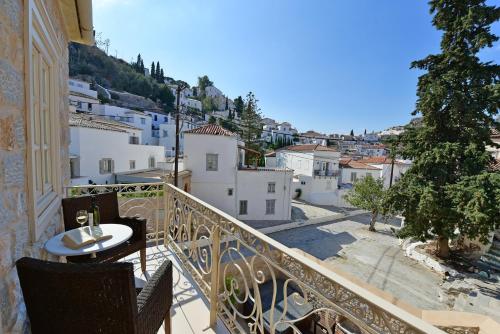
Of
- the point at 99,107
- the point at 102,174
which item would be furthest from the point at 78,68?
the point at 102,174

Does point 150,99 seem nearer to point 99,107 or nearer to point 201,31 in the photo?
point 99,107

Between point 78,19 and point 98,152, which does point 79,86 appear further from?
point 78,19

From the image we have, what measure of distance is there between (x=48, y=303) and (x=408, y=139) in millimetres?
12044

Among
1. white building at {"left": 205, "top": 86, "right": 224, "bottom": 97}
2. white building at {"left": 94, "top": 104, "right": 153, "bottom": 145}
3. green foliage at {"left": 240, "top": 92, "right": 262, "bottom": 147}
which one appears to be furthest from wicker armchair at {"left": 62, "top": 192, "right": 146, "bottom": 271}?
white building at {"left": 205, "top": 86, "right": 224, "bottom": 97}

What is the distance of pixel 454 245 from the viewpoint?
1133cm

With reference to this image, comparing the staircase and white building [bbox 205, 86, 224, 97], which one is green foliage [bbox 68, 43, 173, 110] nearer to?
white building [bbox 205, 86, 224, 97]

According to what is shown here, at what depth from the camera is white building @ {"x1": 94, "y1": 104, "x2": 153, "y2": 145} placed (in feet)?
83.1

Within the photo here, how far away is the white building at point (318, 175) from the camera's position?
2019cm

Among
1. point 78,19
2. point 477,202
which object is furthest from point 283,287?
point 477,202

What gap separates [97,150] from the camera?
12.7m

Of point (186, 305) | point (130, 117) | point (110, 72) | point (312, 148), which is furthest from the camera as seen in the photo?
point (110, 72)

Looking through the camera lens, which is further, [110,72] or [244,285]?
[110,72]

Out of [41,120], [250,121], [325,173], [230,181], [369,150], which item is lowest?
[230,181]

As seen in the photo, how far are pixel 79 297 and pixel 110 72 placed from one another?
5004 cm
